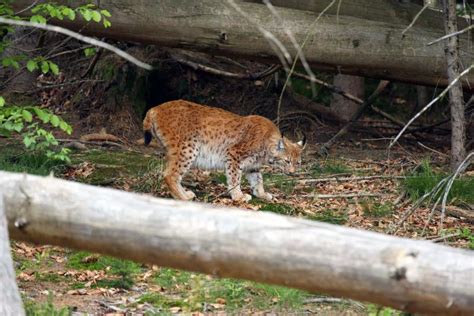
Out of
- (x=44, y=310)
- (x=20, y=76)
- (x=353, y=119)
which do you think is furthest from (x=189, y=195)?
(x=20, y=76)

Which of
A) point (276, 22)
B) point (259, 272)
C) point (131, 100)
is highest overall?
point (276, 22)

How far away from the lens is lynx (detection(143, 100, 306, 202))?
32.5 ft

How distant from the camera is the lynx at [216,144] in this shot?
991 centimetres

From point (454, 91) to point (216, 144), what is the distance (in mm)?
2614

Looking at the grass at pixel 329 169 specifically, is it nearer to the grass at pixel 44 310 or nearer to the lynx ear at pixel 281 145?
the lynx ear at pixel 281 145

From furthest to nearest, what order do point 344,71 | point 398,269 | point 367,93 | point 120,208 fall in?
point 367,93 → point 344,71 → point 120,208 → point 398,269

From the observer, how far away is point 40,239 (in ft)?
14.6

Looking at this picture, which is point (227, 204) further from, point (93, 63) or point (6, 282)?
point (6, 282)

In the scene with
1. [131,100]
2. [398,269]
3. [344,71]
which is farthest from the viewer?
[131,100]

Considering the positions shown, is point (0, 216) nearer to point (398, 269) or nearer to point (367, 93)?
point (398, 269)

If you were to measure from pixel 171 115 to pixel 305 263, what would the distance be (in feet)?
20.4

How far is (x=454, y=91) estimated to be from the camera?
380 inches

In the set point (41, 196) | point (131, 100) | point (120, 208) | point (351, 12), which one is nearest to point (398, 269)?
point (120, 208)

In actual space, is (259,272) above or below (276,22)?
below
